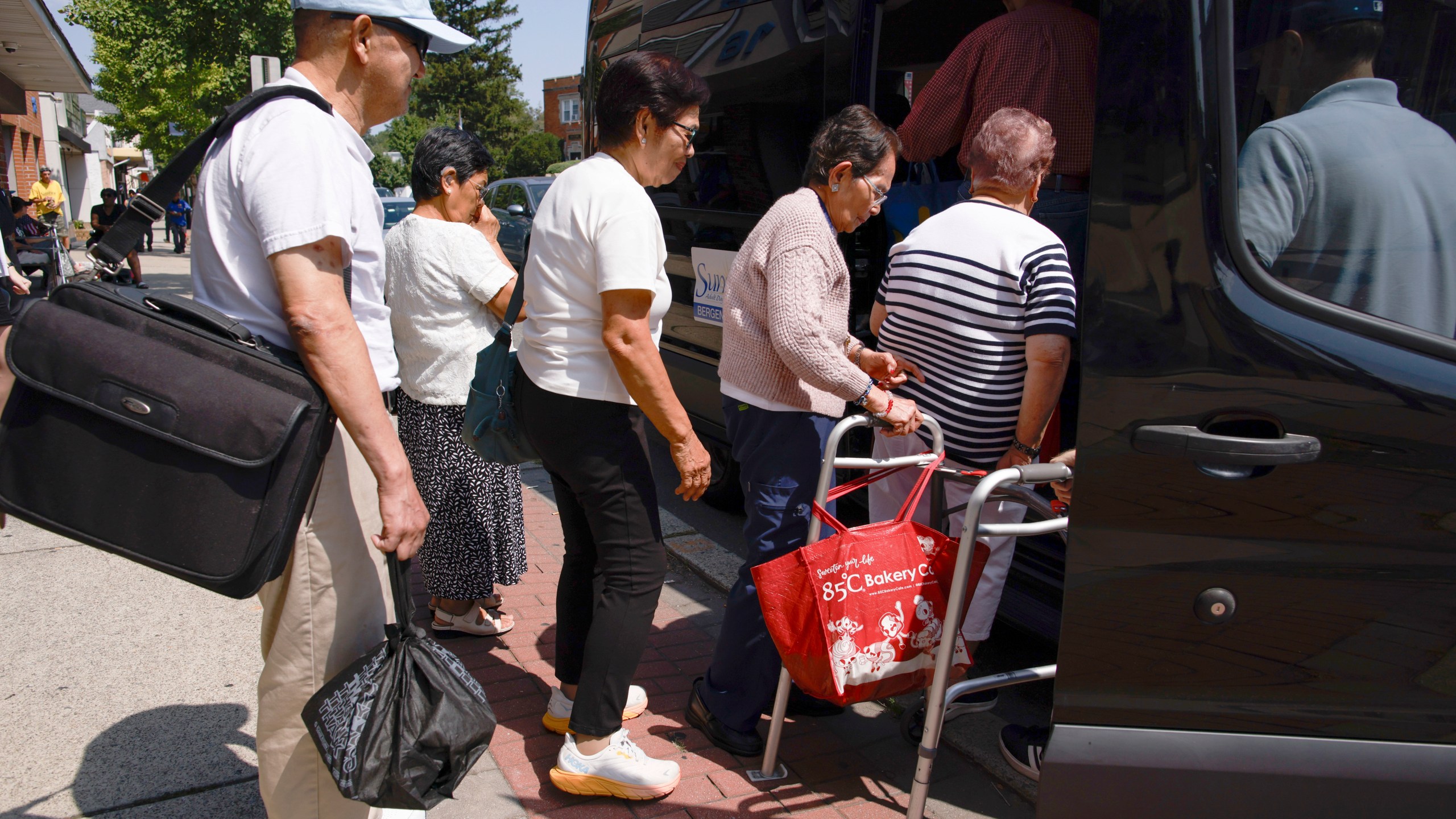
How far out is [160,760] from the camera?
259 centimetres

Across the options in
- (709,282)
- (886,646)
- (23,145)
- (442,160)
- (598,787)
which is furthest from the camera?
(23,145)

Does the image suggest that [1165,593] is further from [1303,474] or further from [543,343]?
[543,343]

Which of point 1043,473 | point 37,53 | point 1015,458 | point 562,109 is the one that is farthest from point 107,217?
point 562,109

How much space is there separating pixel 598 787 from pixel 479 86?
65.0 metres

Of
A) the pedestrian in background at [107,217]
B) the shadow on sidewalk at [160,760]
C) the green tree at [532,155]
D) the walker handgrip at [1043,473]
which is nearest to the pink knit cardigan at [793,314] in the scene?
the walker handgrip at [1043,473]

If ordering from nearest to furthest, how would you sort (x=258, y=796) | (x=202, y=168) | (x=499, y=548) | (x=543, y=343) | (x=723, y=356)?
(x=202, y=168)
(x=543, y=343)
(x=258, y=796)
(x=723, y=356)
(x=499, y=548)

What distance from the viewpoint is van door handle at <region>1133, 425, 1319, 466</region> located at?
4.87ft

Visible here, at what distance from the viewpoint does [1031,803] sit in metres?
2.55

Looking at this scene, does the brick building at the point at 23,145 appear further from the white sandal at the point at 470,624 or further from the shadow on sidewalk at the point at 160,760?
the shadow on sidewalk at the point at 160,760

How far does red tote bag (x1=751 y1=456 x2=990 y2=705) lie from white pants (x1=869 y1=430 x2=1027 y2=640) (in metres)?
0.50

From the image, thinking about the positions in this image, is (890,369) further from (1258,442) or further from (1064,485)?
(1258,442)

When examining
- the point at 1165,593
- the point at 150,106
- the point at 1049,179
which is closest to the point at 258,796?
the point at 1165,593

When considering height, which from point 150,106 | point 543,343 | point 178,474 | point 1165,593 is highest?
point 150,106

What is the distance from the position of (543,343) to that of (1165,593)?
142 cm
